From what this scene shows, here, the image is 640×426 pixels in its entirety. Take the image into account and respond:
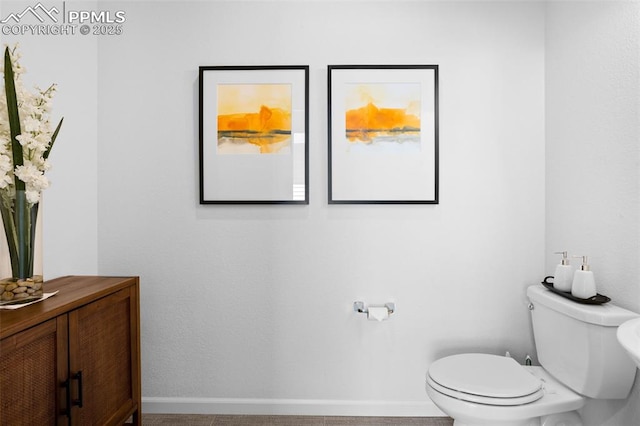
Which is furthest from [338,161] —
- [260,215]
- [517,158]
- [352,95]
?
[517,158]

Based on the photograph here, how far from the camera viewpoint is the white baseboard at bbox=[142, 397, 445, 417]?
2.14 m

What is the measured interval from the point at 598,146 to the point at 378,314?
47.4 inches

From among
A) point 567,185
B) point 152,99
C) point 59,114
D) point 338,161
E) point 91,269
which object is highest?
point 152,99

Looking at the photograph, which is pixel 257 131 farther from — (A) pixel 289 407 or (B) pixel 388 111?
(A) pixel 289 407

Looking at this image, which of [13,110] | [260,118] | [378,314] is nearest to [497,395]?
[378,314]

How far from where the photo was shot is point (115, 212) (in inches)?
85.9

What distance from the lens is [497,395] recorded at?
152 cm

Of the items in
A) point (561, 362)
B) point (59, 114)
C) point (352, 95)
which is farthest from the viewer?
point (352, 95)

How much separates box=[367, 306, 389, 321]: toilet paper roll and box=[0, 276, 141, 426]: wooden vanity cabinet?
107 centimetres

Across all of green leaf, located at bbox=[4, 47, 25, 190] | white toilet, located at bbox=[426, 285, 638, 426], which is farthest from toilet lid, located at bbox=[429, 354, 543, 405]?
green leaf, located at bbox=[4, 47, 25, 190]

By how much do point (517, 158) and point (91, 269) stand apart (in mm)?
2251

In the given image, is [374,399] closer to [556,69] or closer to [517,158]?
[517,158]

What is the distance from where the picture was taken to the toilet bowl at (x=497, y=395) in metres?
1.52

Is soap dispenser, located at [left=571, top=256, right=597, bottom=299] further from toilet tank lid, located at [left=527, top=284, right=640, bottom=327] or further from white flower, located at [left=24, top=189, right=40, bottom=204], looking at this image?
white flower, located at [left=24, top=189, right=40, bottom=204]
